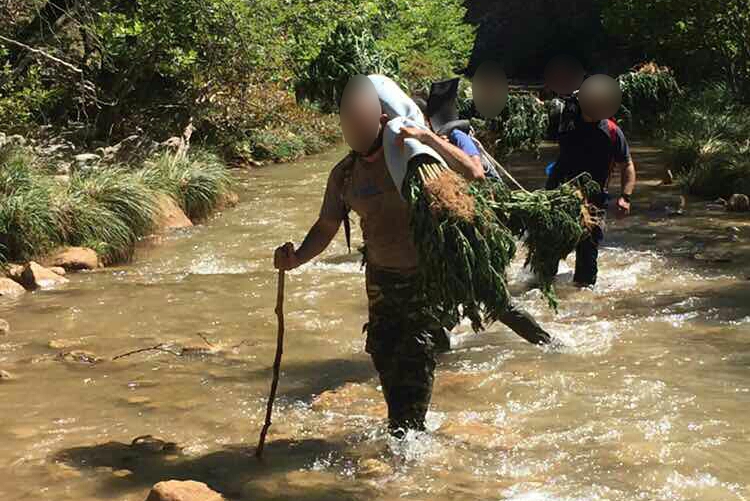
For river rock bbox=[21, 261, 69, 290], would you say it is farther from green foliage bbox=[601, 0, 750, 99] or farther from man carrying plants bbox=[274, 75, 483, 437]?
green foliage bbox=[601, 0, 750, 99]

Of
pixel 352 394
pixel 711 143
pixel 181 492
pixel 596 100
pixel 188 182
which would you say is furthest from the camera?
pixel 711 143

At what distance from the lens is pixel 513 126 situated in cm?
986

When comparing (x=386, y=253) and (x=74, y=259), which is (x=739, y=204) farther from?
(x=386, y=253)

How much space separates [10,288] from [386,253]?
5.03 meters

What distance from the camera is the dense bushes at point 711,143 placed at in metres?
13.1

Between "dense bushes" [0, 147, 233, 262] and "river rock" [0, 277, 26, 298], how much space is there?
0.69 m

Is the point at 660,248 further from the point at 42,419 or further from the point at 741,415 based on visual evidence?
the point at 42,419

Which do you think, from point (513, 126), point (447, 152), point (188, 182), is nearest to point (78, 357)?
point (447, 152)

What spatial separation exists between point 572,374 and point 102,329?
11.2 feet

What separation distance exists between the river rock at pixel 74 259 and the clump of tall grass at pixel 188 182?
2.42 metres

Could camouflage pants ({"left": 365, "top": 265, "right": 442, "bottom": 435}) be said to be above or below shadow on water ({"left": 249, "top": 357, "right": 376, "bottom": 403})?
above

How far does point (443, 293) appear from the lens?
13.9ft

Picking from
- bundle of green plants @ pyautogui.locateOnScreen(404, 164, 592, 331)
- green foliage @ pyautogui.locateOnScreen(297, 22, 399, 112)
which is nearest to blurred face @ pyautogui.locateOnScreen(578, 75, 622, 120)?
green foliage @ pyautogui.locateOnScreen(297, 22, 399, 112)

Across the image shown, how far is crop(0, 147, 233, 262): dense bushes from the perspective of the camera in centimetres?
949
